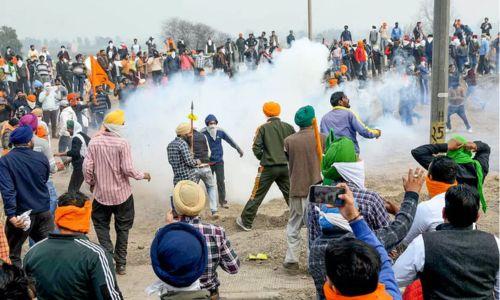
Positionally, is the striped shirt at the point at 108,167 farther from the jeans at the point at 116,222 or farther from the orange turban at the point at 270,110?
the orange turban at the point at 270,110

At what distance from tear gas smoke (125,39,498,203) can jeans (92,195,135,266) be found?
5.02 metres

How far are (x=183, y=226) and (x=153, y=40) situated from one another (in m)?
27.9

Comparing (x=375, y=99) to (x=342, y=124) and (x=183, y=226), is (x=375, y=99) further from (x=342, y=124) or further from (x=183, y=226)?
(x=183, y=226)

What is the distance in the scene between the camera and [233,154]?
13.0 m

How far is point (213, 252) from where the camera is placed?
4.31 metres

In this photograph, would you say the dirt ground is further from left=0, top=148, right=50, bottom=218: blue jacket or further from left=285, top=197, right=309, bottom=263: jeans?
left=0, top=148, right=50, bottom=218: blue jacket

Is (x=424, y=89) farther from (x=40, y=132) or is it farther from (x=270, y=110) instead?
(x=40, y=132)

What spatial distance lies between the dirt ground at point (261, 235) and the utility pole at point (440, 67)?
2026 mm

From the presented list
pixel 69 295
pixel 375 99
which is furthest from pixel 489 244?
pixel 375 99

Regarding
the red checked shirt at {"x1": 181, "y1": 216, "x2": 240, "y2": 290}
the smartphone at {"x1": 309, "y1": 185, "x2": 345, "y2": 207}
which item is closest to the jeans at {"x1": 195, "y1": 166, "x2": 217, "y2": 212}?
the red checked shirt at {"x1": 181, "y1": 216, "x2": 240, "y2": 290}

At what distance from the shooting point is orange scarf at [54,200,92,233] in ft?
13.1

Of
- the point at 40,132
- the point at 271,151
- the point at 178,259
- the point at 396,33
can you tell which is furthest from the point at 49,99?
the point at 178,259

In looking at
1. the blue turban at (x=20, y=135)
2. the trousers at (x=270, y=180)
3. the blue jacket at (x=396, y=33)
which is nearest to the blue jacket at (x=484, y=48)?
the blue jacket at (x=396, y=33)

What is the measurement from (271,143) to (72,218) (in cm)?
478
